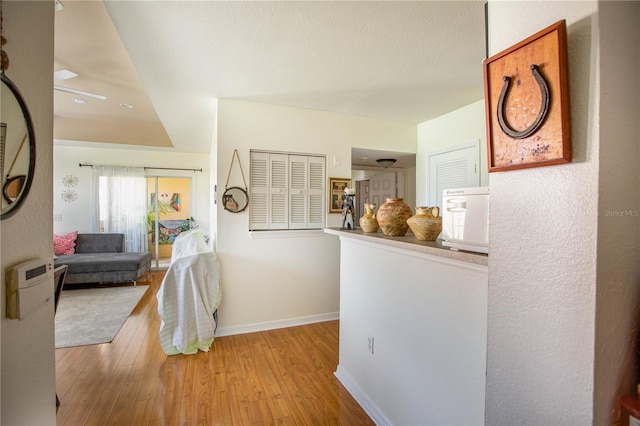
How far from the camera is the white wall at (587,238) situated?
23.6 inches

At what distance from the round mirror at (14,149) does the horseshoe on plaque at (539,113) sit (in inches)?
47.4

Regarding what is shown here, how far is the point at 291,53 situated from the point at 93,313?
3745 mm

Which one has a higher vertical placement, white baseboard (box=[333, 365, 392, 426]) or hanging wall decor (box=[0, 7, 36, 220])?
hanging wall decor (box=[0, 7, 36, 220])

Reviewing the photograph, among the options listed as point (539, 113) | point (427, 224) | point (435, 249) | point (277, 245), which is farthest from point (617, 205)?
point (277, 245)

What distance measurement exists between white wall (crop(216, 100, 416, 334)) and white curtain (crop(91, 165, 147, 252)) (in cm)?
377

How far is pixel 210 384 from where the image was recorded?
209 centimetres

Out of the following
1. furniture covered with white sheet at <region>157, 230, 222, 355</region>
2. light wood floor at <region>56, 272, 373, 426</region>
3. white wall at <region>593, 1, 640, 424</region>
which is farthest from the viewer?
furniture covered with white sheet at <region>157, 230, 222, 355</region>

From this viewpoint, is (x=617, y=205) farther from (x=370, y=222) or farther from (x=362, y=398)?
(x=362, y=398)

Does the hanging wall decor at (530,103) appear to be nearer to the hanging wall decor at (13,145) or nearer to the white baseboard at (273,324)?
the hanging wall decor at (13,145)

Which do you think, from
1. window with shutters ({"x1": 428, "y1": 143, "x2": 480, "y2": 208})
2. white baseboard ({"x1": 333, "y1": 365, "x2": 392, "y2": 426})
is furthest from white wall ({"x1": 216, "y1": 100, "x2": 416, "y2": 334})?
white baseboard ({"x1": 333, "y1": 365, "x2": 392, "y2": 426})

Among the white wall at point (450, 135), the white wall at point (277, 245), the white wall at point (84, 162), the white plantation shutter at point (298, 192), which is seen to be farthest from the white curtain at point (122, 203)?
the white wall at point (450, 135)

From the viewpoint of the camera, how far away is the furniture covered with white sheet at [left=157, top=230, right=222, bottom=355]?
2518mm

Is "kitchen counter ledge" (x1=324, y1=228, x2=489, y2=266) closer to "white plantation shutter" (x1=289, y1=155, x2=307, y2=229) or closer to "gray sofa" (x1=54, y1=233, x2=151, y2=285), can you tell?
"white plantation shutter" (x1=289, y1=155, x2=307, y2=229)

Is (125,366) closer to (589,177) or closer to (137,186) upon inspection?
(589,177)
